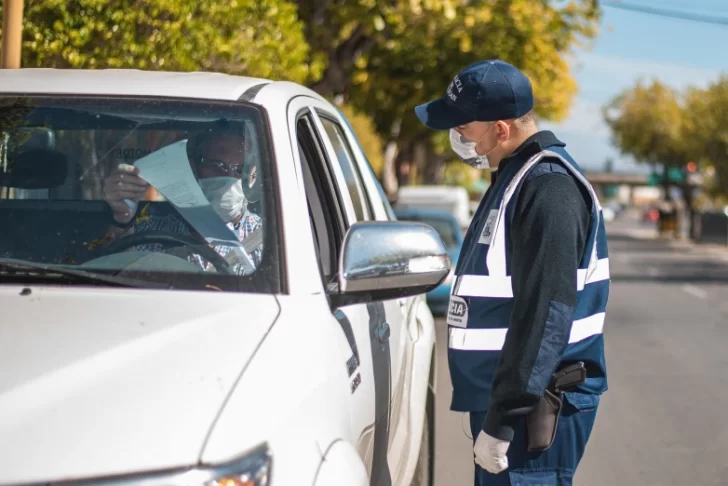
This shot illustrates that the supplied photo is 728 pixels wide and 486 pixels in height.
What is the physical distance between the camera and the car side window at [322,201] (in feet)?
11.6

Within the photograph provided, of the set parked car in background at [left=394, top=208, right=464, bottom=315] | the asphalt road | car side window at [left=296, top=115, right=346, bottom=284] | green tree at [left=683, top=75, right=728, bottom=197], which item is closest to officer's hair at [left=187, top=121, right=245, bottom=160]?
car side window at [left=296, top=115, right=346, bottom=284]

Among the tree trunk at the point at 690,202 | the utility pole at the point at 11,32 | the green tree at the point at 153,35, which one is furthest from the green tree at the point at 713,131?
the utility pole at the point at 11,32

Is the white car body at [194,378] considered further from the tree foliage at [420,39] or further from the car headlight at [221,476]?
the tree foliage at [420,39]

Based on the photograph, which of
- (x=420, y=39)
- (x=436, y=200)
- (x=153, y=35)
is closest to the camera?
(x=153, y=35)

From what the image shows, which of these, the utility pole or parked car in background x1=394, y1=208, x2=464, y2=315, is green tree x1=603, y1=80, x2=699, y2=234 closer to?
parked car in background x1=394, y1=208, x2=464, y2=315

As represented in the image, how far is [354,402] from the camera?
274cm

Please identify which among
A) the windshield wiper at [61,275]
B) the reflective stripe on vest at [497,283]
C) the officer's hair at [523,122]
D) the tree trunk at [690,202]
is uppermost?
the officer's hair at [523,122]

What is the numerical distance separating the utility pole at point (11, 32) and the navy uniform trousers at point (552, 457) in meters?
4.10

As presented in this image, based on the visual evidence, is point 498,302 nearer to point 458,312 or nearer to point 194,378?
point 458,312

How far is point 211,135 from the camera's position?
10.4ft

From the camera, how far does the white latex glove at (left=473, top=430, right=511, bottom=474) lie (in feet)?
9.41

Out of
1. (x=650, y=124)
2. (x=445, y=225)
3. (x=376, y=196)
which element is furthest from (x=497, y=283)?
(x=650, y=124)

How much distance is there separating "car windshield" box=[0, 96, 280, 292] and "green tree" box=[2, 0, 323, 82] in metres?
4.36

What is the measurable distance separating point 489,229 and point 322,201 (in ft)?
2.68
